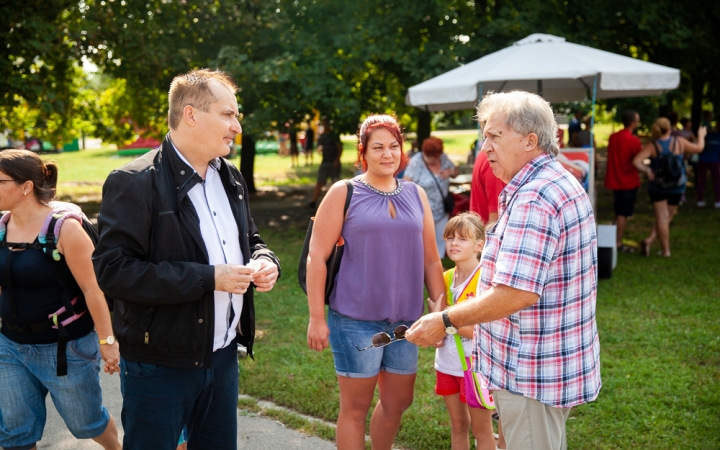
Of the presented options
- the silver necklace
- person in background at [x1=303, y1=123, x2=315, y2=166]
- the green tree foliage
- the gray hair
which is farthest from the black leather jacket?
person in background at [x1=303, y1=123, x2=315, y2=166]

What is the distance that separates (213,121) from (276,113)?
9428 mm

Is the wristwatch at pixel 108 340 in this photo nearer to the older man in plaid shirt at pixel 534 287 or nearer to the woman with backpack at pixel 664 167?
the older man in plaid shirt at pixel 534 287

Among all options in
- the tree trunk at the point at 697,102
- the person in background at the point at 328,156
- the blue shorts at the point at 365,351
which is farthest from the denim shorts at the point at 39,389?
the tree trunk at the point at 697,102

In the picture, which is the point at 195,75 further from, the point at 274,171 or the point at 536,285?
the point at 274,171

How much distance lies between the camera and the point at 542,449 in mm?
2477

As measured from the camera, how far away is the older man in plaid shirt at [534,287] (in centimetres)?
229

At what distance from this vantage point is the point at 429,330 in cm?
256

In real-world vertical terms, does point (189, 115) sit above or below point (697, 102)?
below

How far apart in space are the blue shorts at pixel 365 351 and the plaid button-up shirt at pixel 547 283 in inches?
35.0

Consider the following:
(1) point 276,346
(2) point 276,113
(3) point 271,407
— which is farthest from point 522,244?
(2) point 276,113

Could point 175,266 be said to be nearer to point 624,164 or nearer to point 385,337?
point 385,337

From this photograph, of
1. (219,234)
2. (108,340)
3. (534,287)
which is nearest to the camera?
(534,287)

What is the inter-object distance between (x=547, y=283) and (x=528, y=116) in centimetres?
59

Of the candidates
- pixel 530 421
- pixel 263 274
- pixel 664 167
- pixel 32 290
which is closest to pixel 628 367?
Result: pixel 530 421
